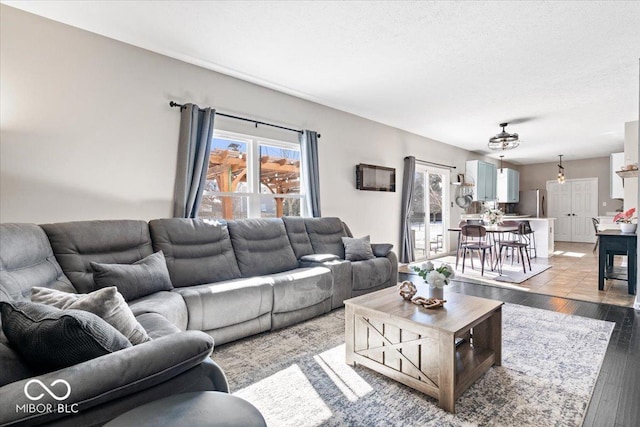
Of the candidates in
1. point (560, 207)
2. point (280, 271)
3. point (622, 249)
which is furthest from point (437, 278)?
point (560, 207)

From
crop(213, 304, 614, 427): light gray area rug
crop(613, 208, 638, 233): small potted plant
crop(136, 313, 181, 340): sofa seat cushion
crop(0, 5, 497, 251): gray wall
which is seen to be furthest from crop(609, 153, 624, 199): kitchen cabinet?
crop(136, 313, 181, 340): sofa seat cushion

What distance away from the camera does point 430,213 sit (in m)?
7.33

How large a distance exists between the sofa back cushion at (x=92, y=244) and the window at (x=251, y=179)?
3.08ft

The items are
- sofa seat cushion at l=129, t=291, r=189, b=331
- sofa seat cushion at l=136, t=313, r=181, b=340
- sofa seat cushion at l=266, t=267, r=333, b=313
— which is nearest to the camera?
sofa seat cushion at l=136, t=313, r=181, b=340

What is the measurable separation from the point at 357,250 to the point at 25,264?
10.2 ft

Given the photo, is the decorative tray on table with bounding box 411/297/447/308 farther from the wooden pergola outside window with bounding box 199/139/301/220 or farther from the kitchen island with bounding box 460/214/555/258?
the kitchen island with bounding box 460/214/555/258

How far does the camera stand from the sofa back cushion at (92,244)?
2334 millimetres

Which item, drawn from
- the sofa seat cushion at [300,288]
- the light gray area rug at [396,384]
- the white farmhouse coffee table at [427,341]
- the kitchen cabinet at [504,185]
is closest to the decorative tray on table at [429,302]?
the white farmhouse coffee table at [427,341]

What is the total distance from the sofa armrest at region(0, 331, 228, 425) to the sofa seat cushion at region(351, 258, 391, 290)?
2557mm

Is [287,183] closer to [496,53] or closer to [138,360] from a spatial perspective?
[496,53]

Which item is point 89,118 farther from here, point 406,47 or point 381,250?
point 381,250

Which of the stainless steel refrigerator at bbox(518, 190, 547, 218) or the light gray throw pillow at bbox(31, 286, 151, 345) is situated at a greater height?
the stainless steel refrigerator at bbox(518, 190, 547, 218)

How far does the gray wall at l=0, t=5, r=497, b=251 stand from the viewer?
2.53m

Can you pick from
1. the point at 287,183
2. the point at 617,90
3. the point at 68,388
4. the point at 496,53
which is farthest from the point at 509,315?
the point at 68,388
